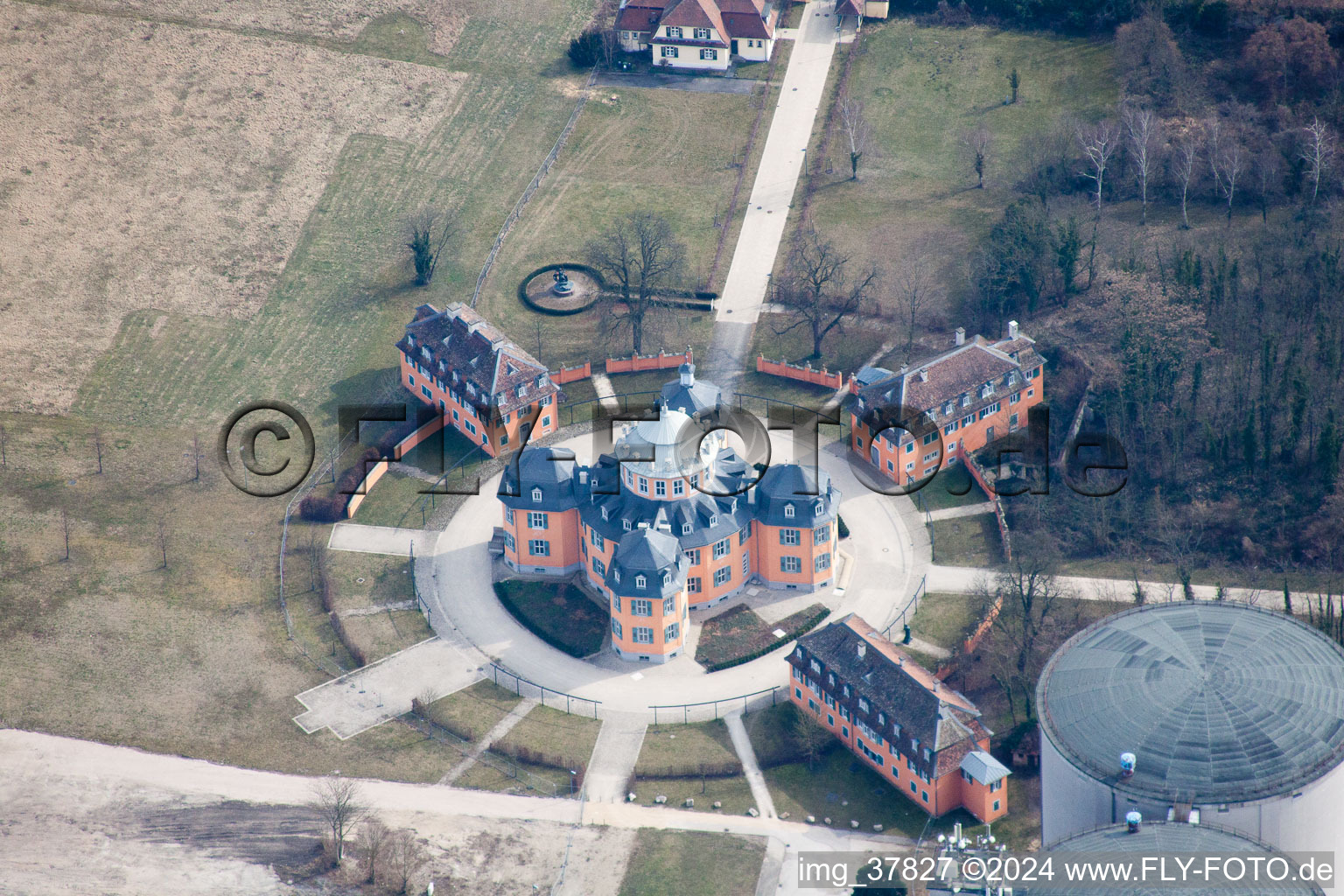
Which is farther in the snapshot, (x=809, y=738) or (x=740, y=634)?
(x=740, y=634)

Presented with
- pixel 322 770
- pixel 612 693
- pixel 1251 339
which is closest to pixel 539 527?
pixel 612 693

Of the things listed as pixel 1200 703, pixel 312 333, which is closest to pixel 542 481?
pixel 312 333

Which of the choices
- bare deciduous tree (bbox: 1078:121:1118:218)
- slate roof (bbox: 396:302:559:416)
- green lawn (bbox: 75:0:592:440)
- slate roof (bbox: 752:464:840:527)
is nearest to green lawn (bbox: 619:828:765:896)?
slate roof (bbox: 752:464:840:527)


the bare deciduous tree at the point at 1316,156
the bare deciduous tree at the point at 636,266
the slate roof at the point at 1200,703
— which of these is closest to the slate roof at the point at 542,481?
the bare deciduous tree at the point at 636,266

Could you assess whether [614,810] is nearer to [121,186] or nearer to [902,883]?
[902,883]

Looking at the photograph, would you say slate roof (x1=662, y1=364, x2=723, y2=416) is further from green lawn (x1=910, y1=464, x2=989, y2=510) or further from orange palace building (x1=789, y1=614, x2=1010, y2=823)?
orange palace building (x1=789, y1=614, x2=1010, y2=823)

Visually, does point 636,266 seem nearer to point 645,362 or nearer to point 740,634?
point 645,362

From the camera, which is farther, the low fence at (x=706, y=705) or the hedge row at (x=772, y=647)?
the hedge row at (x=772, y=647)

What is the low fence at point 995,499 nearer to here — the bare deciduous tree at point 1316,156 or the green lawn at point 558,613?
the green lawn at point 558,613
